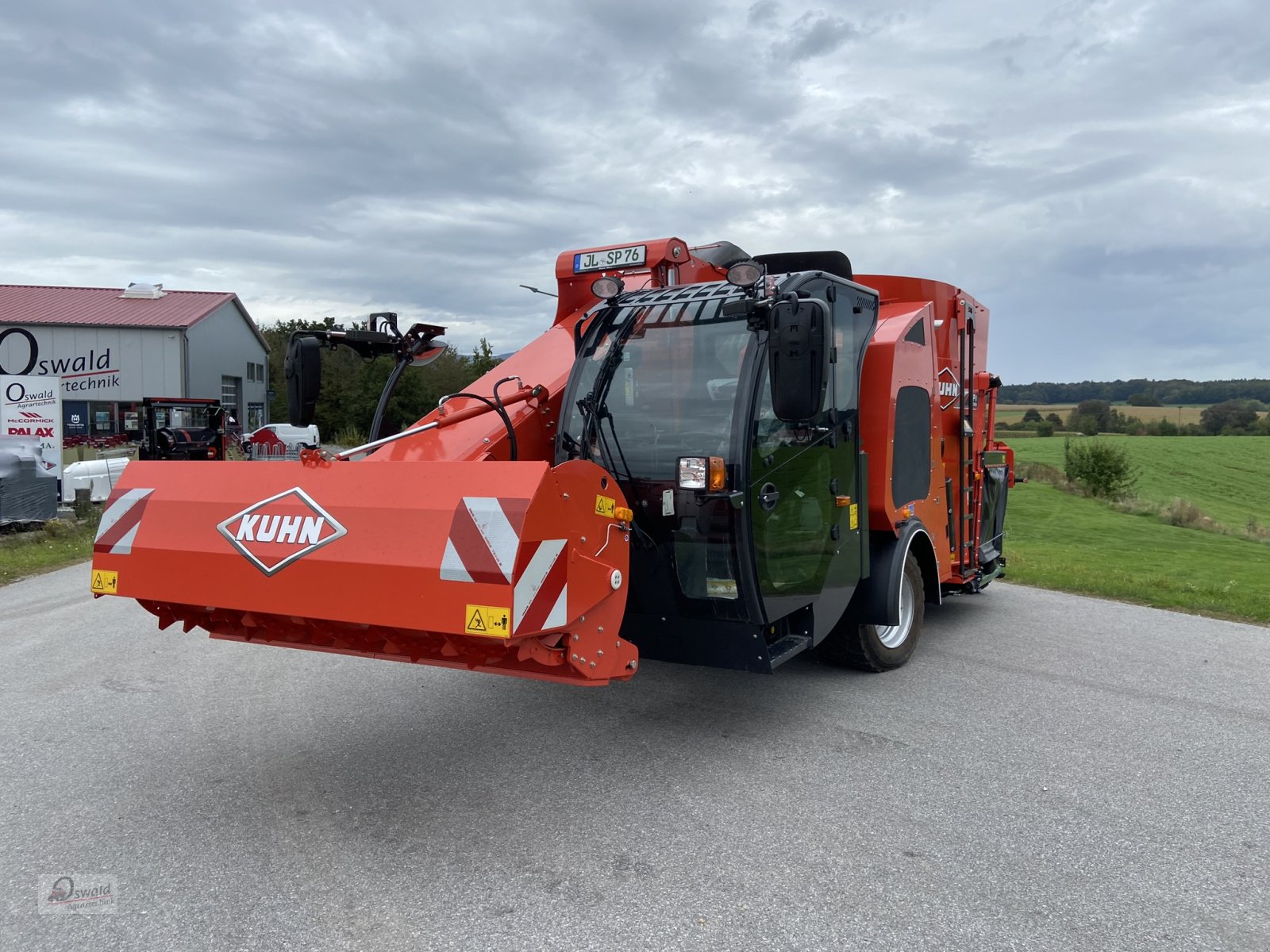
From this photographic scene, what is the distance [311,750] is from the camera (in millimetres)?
4617

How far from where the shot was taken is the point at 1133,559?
49.2 feet

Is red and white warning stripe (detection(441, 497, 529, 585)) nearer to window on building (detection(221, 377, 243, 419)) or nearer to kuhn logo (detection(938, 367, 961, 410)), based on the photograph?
kuhn logo (detection(938, 367, 961, 410))

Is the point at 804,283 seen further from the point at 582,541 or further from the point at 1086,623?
the point at 1086,623

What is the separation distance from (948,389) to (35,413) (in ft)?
47.8

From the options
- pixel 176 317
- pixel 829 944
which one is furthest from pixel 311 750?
pixel 176 317

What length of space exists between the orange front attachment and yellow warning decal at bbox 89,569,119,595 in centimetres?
1

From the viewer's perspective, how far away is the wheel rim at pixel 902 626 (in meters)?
6.14

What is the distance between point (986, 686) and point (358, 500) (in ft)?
13.7

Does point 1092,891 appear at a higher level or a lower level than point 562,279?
lower

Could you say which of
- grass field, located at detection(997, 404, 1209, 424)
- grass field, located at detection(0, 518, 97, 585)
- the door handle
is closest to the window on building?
grass field, located at detection(0, 518, 97, 585)

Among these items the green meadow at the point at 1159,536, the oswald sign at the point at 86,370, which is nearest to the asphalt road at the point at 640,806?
the green meadow at the point at 1159,536

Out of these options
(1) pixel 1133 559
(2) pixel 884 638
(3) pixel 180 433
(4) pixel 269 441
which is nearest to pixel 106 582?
(2) pixel 884 638

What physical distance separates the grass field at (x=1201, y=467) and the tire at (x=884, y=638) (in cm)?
2869

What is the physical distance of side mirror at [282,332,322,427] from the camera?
5172mm
